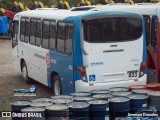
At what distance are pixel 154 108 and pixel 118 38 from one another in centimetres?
343

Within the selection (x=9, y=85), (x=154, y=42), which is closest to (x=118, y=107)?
(x=154, y=42)

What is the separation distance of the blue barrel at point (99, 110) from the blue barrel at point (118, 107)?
182 mm

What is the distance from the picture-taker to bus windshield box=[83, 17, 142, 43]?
418 inches

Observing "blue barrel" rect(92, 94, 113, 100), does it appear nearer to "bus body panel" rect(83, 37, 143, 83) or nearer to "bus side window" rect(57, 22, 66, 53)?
"bus body panel" rect(83, 37, 143, 83)

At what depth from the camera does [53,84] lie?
12.5 metres

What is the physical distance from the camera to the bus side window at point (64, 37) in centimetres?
1095

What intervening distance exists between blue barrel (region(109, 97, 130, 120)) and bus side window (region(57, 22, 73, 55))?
3.29 metres

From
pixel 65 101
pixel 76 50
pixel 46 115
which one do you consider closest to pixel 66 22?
pixel 76 50

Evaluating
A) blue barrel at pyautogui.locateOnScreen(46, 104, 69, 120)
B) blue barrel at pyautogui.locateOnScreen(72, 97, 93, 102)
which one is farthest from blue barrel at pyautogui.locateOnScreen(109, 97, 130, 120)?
blue barrel at pyautogui.locateOnScreen(46, 104, 69, 120)

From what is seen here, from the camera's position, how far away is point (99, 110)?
7691 mm

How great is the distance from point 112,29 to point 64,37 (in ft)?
4.90

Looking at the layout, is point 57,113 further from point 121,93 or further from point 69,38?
point 69,38

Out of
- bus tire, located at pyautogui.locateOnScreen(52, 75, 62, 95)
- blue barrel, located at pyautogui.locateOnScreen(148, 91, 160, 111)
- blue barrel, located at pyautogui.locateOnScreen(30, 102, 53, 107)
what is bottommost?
bus tire, located at pyautogui.locateOnScreen(52, 75, 62, 95)

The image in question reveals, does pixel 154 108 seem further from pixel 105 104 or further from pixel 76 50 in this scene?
pixel 76 50
